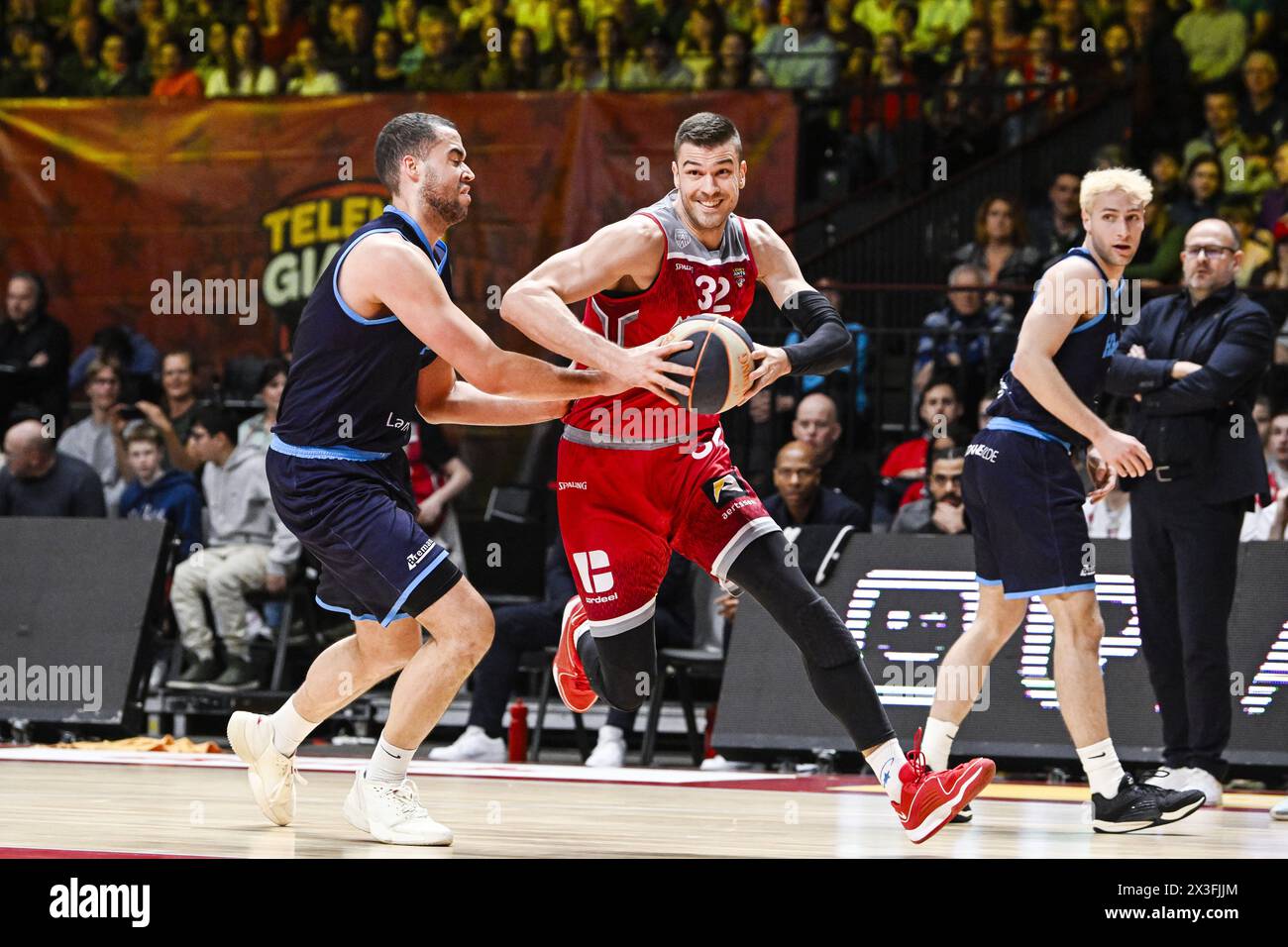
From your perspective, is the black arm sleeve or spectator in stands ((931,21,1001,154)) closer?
the black arm sleeve

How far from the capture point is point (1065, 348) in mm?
6375

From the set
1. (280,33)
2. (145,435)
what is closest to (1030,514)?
(145,435)

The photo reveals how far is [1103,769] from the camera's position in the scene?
19.9 feet

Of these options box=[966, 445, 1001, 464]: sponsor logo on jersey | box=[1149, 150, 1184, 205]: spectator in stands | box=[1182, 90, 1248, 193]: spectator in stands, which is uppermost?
box=[1182, 90, 1248, 193]: spectator in stands

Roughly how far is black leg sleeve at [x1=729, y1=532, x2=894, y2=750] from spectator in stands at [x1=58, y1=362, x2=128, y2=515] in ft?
23.3

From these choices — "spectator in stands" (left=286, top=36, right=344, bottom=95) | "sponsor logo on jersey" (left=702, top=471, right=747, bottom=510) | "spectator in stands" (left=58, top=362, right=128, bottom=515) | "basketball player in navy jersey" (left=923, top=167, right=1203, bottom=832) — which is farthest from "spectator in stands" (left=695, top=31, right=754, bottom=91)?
"sponsor logo on jersey" (left=702, top=471, right=747, bottom=510)

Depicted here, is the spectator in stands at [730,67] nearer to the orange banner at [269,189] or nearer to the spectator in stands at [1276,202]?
the orange banner at [269,189]

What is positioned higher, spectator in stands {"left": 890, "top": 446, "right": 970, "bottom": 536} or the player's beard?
the player's beard

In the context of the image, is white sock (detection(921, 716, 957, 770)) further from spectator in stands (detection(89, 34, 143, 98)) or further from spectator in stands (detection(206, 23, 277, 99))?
spectator in stands (detection(89, 34, 143, 98))

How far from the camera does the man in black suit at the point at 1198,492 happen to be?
24.0 ft

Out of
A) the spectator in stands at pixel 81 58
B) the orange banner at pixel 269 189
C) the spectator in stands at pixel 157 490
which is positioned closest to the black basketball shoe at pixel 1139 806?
the orange banner at pixel 269 189

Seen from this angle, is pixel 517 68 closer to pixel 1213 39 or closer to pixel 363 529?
pixel 1213 39

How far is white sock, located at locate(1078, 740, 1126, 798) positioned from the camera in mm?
6059

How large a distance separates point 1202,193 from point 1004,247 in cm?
130
